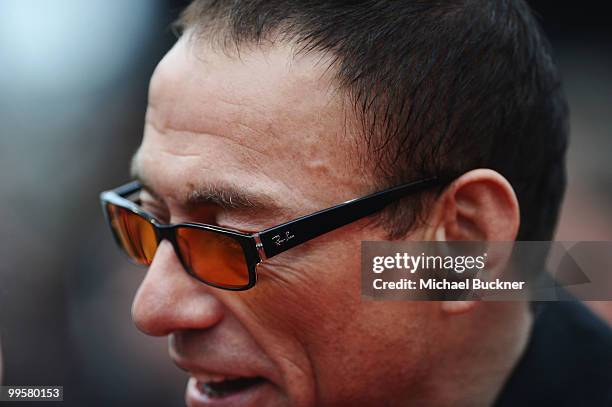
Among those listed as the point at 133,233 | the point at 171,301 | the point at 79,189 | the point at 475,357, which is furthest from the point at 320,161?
the point at 79,189

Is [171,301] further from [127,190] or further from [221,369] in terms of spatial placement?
[127,190]

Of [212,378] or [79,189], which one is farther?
[79,189]

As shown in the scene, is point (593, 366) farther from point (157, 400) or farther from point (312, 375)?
point (157, 400)

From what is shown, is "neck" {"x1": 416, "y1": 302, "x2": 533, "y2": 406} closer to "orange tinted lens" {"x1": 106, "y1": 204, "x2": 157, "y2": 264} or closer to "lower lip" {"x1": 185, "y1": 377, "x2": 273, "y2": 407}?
"lower lip" {"x1": 185, "y1": 377, "x2": 273, "y2": 407}

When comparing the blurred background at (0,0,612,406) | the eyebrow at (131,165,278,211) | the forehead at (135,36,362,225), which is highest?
the forehead at (135,36,362,225)

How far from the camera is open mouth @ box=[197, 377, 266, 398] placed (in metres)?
1.66

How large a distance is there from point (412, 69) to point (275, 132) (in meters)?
0.39

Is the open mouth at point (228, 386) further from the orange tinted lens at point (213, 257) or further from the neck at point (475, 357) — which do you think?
the neck at point (475, 357)

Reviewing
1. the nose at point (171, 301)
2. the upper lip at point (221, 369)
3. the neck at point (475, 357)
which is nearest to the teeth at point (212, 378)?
the upper lip at point (221, 369)

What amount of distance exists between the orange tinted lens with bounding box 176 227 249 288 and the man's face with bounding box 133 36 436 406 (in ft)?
0.17

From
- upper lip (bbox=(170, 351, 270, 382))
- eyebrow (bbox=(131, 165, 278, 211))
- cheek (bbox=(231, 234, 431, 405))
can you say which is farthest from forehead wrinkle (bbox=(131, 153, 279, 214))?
upper lip (bbox=(170, 351, 270, 382))

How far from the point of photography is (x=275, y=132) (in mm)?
1472

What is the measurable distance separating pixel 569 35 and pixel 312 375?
5.27 metres

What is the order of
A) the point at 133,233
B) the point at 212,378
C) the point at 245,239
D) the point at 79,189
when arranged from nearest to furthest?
the point at 245,239
the point at 212,378
the point at 133,233
the point at 79,189
